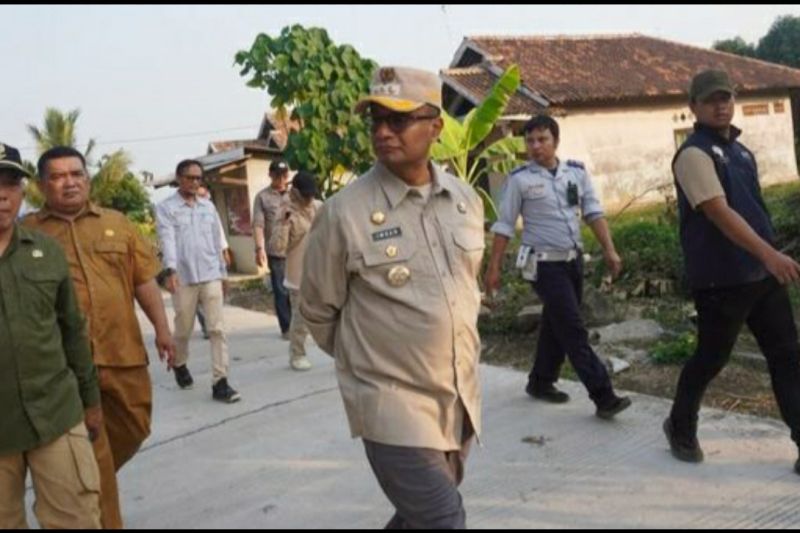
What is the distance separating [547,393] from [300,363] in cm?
235

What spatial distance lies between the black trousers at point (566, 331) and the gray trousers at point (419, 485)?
2198mm

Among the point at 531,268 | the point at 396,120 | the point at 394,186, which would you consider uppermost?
the point at 396,120

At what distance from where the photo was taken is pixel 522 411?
4867mm

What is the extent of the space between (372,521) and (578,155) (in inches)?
694

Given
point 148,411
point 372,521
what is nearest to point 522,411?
point 372,521

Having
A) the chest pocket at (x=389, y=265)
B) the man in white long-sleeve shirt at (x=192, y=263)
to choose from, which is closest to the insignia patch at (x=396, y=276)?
the chest pocket at (x=389, y=265)

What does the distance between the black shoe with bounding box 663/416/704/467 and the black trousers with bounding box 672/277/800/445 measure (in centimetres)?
36

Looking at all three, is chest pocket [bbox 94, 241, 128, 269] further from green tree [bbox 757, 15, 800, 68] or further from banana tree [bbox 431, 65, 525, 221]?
green tree [bbox 757, 15, 800, 68]

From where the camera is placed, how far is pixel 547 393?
5012mm

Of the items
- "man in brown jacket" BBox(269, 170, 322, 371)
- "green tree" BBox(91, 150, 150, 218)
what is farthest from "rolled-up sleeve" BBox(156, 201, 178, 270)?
"green tree" BBox(91, 150, 150, 218)

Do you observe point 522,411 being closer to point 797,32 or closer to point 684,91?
point 684,91

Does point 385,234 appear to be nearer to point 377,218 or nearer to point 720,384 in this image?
point 377,218

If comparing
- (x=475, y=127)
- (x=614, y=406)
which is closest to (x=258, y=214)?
(x=475, y=127)

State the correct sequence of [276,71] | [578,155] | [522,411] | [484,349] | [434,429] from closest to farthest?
[434,429] → [522,411] → [484,349] → [276,71] → [578,155]
